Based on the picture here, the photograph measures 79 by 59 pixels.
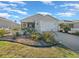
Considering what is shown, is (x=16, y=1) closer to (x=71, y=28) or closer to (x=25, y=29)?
(x=25, y=29)

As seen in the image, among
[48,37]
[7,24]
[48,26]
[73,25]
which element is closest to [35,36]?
[48,37]

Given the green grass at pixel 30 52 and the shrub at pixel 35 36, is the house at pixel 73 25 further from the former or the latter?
the shrub at pixel 35 36

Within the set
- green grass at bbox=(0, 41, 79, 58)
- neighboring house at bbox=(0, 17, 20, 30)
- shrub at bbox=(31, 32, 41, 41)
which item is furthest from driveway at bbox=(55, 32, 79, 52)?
neighboring house at bbox=(0, 17, 20, 30)

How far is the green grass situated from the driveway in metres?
0.17

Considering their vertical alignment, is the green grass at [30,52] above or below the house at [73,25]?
below

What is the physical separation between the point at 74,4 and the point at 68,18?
1.50ft

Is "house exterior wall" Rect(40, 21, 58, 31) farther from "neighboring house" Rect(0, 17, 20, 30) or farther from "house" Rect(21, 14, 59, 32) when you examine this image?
"neighboring house" Rect(0, 17, 20, 30)

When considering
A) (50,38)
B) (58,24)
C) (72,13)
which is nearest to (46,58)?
(50,38)

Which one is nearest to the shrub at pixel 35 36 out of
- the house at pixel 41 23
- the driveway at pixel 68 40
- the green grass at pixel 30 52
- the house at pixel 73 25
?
the house at pixel 41 23

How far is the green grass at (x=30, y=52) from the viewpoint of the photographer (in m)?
5.07

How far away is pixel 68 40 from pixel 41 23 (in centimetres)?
95

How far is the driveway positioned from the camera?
5.21 metres

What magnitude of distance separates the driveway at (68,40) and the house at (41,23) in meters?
0.25

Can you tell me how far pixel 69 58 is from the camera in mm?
4980
